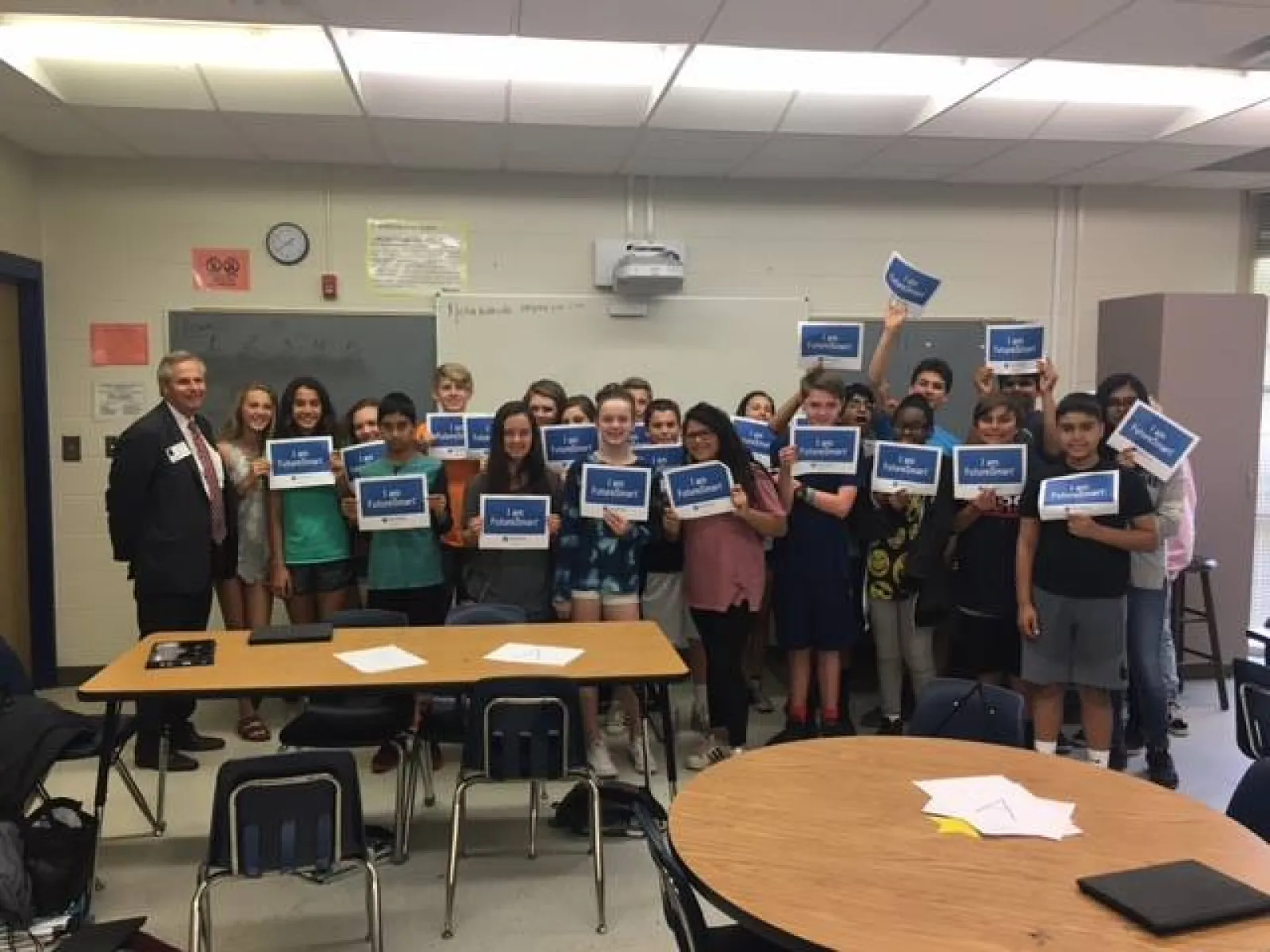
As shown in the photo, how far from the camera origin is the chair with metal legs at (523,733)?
2.78 m

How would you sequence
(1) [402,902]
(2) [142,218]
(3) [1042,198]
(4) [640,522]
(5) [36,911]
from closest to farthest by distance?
1. (5) [36,911]
2. (1) [402,902]
3. (4) [640,522]
4. (2) [142,218]
5. (3) [1042,198]

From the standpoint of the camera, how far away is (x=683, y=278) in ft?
18.6

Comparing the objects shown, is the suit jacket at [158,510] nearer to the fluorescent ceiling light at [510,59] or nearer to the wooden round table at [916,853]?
the fluorescent ceiling light at [510,59]

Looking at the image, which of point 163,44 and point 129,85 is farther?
point 129,85

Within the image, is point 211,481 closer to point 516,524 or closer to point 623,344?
point 516,524

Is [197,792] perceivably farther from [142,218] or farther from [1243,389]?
[1243,389]

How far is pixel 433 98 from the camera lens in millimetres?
4297

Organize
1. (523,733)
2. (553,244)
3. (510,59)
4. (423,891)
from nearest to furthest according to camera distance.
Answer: (523,733) < (423,891) < (510,59) < (553,244)

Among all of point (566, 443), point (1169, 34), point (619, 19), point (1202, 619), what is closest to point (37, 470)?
point (566, 443)

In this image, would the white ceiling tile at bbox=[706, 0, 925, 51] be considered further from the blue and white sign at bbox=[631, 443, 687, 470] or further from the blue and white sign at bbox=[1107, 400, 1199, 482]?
the blue and white sign at bbox=[1107, 400, 1199, 482]

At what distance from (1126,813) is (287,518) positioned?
11.5ft

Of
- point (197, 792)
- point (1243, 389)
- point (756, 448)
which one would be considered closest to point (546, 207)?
point (756, 448)

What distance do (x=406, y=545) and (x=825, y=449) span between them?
1776mm

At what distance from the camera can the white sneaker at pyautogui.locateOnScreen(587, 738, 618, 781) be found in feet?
13.1
